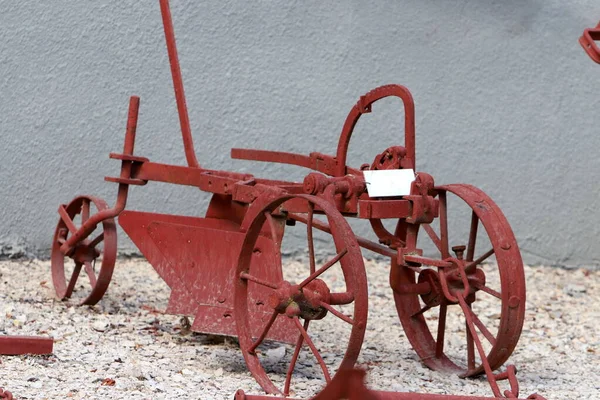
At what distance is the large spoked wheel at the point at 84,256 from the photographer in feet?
13.5

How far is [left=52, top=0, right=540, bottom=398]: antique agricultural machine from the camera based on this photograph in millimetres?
2979

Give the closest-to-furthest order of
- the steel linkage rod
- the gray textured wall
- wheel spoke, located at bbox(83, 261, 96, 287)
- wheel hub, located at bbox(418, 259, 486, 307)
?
wheel hub, located at bbox(418, 259, 486, 307)
the steel linkage rod
wheel spoke, located at bbox(83, 261, 96, 287)
the gray textured wall

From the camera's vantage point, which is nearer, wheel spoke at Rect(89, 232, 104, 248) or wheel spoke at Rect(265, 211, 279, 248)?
wheel spoke at Rect(265, 211, 279, 248)

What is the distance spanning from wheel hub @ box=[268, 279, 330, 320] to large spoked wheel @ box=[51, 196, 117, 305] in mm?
1316

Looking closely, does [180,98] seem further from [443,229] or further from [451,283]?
[451,283]

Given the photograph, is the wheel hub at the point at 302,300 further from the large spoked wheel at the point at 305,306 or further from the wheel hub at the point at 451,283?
the wheel hub at the point at 451,283

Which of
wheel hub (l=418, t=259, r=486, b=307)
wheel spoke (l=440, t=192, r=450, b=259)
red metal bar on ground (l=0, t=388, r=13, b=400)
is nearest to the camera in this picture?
red metal bar on ground (l=0, t=388, r=13, b=400)

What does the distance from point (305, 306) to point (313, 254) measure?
0.16 meters

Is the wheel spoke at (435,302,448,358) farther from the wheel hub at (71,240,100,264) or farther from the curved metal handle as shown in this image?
the wheel hub at (71,240,100,264)

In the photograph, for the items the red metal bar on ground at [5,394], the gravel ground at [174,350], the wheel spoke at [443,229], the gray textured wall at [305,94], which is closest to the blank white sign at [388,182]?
the wheel spoke at [443,229]

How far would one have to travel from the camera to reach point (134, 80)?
5.04m

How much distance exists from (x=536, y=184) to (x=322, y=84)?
1274mm

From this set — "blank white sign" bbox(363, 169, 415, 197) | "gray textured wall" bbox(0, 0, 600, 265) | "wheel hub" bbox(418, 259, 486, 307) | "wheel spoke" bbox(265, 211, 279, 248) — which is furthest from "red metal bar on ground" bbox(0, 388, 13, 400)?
"gray textured wall" bbox(0, 0, 600, 265)

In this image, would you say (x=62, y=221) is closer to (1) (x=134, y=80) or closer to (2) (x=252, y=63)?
(1) (x=134, y=80)
